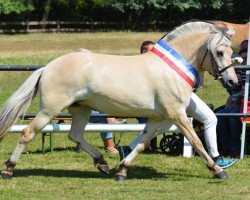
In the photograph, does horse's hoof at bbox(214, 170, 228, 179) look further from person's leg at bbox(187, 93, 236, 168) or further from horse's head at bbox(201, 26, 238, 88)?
horse's head at bbox(201, 26, 238, 88)

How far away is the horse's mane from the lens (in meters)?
8.90

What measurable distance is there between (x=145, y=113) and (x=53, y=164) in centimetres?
199

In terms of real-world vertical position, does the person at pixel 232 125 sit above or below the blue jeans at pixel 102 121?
above

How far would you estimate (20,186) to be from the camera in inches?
337

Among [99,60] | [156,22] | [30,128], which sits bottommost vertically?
[156,22]

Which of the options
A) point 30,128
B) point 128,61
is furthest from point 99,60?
→ point 30,128

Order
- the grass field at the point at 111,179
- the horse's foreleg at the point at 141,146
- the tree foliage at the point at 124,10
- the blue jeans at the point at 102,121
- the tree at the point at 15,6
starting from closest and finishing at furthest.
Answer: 1. the grass field at the point at 111,179
2. the horse's foreleg at the point at 141,146
3. the blue jeans at the point at 102,121
4. the tree at the point at 15,6
5. the tree foliage at the point at 124,10

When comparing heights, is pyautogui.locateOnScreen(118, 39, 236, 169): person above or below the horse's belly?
below

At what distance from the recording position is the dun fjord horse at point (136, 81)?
28.7ft

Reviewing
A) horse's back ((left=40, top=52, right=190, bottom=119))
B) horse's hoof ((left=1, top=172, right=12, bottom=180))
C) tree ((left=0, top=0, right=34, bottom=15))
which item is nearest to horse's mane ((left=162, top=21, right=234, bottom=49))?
horse's back ((left=40, top=52, right=190, bottom=119))

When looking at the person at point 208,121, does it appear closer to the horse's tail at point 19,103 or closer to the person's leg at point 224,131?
the person's leg at point 224,131

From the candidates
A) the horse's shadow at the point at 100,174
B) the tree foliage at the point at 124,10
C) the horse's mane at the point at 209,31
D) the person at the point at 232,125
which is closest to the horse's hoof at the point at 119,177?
the horse's shadow at the point at 100,174

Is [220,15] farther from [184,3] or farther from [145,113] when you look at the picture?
[145,113]

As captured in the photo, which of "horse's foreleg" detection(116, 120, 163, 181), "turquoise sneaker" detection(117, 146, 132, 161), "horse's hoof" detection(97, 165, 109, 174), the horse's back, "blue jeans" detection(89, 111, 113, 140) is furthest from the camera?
"blue jeans" detection(89, 111, 113, 140)
